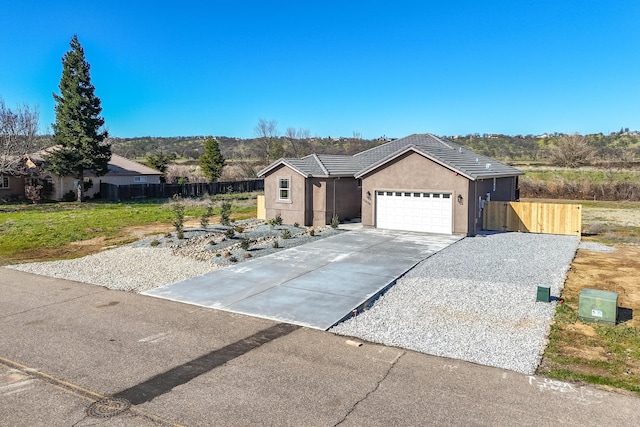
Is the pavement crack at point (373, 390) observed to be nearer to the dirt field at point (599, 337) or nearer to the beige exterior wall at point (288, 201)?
the dirt field at point (599, 337)

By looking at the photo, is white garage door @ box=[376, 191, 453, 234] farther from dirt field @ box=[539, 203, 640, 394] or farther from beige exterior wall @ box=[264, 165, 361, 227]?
dirt field @ box=[539, 203, 640, 394]

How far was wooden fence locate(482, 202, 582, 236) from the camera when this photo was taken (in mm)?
22141

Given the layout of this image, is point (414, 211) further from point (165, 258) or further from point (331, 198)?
point (165, 258)

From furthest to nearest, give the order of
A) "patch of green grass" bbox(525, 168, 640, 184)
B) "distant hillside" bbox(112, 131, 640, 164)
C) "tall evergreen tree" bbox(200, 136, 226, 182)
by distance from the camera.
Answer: "distant hillside" bbox(112, 131, 640, 164)
"tall evergreen tree" bbox(200, 136, 226, 182)
"patch of green grass" bbox(525, 168, 640, 184)

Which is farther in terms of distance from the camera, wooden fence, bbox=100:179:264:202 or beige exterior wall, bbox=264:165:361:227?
wooden fence, bbox=100:179:264:202

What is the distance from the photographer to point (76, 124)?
37.3 metres

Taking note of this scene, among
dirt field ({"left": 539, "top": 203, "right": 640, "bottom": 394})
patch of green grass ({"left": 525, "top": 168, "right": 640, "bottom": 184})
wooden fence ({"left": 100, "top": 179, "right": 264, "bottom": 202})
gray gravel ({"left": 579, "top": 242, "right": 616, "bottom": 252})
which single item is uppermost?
patch of green grass ({"left": 525, "top": 168, "right": 640, "bottom": 184})

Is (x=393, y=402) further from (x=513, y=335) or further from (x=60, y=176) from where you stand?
(x=60, y=176)

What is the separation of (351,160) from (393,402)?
72.4ft

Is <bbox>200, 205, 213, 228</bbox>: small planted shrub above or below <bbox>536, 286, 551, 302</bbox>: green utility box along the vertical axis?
above

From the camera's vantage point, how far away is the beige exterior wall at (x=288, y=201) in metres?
24.3

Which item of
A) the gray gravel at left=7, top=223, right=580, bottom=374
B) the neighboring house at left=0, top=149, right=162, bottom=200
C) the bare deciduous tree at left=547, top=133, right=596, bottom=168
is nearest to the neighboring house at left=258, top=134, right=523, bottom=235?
the gray gravel at left=7, top=223, right=580, bottom=374

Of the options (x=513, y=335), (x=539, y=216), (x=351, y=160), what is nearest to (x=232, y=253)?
(x=513, y=335)

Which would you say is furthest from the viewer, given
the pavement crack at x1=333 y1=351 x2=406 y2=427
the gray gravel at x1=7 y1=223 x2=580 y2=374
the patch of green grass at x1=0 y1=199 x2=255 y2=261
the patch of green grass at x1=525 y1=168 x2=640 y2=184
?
the patch of green grass at x1=525 y1=168 x2=640 y2=184
